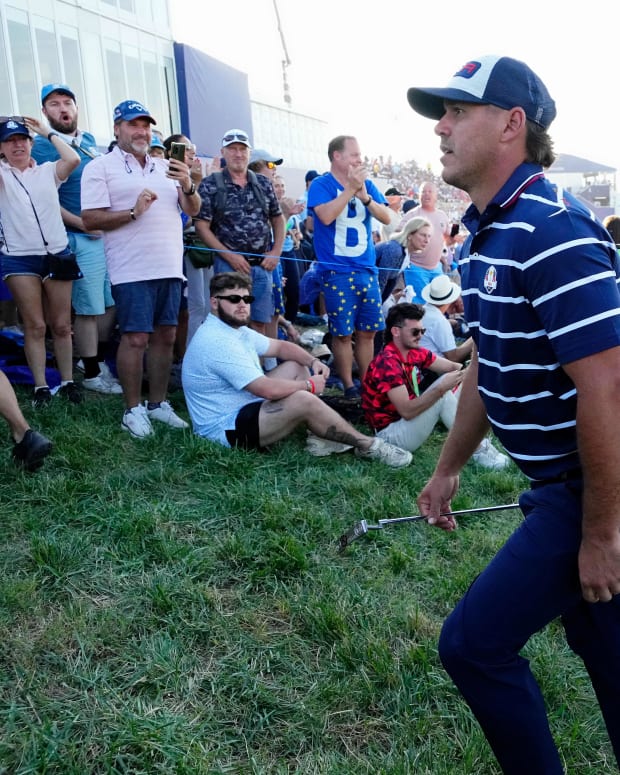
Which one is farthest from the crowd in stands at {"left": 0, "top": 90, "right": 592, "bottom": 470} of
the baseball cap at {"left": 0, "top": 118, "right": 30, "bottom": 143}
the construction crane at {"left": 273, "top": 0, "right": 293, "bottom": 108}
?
the construction crane at {"left": 273, "top": 0, "right": 293, "bottom": 108}

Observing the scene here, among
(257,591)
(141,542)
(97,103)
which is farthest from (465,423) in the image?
(97,103)

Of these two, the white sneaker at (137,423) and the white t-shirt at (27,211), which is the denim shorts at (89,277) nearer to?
the white t-shirt at (27,211)

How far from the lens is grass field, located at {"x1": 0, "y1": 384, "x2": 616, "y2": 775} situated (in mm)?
2389

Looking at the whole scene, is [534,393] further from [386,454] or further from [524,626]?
[386,454]

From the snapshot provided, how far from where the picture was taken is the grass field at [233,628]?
2389 mm

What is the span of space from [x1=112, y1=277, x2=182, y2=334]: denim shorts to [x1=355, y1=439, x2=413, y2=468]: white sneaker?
1725mm

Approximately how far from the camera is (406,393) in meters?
5.24

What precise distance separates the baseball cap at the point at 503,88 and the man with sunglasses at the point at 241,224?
13.5ft

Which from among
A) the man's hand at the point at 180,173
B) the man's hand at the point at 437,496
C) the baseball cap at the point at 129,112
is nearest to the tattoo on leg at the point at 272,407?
the man's hand at the point at 180,173

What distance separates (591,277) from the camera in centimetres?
153

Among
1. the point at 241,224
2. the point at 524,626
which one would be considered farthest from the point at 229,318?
the point at 524,626

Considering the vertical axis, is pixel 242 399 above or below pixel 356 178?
below

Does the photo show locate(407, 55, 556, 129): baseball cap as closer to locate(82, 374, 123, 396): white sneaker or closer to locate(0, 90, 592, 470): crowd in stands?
locate(0, 90, 592, 470): crowd in stands

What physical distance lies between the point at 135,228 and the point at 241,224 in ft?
3.74
